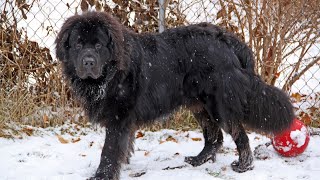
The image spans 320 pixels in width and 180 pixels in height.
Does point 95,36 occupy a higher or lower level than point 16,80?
higher

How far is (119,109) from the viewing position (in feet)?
12.8

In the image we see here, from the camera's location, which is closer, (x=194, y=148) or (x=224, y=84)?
(x=224, y=84)

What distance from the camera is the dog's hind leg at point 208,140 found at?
4395 mm

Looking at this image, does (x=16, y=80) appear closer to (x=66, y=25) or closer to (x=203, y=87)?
(x=66, y=25)

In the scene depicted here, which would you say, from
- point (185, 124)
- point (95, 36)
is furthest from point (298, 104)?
point (95, 36)

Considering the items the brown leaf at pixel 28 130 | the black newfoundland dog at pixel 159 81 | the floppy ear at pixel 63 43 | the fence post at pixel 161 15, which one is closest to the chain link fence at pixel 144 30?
the fence post at pixel 161 15

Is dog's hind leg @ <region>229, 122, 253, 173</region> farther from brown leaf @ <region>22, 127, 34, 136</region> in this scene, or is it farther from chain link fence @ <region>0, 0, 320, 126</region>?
brown leaf @ <region>22, 127, 34, 136</region>

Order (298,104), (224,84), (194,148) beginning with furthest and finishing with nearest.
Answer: (298,104) → (194,148) → (224,84)

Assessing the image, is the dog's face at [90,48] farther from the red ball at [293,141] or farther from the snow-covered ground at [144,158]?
the red ball at [293,141]

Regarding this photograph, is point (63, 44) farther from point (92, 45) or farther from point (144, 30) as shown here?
point (144, 30)

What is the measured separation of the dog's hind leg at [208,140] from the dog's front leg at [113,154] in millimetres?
747

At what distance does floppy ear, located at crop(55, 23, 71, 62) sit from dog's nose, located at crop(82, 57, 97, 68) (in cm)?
27

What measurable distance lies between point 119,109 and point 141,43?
61 cm

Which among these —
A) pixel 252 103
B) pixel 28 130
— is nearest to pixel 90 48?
pixel 252 103
